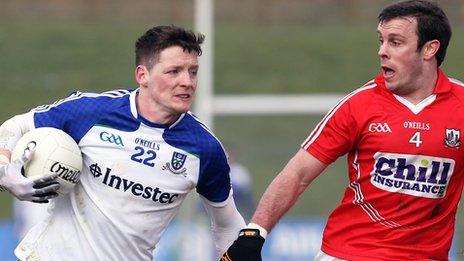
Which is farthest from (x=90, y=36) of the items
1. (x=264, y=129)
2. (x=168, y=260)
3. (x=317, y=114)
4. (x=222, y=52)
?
(x=168, y=260)

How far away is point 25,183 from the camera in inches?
210

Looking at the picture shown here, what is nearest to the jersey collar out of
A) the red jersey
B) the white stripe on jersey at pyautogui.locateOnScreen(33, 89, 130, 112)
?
the red jersey

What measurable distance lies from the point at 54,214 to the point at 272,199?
1124 millimetres

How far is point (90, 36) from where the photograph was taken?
63.0 feet

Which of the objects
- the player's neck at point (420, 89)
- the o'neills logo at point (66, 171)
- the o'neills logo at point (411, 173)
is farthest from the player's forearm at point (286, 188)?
the o'neills logo at point (66, 171)

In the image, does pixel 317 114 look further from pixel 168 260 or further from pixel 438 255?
pixel 438 255

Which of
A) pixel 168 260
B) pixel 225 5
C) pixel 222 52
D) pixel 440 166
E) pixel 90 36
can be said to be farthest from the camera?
pixel 90 36

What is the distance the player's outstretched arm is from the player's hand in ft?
3.02

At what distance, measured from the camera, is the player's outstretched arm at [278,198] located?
548 cm

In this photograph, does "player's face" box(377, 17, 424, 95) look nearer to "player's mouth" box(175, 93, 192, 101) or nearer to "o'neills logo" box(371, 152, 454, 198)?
"o'neills logo" box(371, 152, 454, 198)

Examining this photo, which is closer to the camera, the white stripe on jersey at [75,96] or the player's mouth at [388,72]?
the player's mouth at [388,72]

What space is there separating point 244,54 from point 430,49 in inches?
480

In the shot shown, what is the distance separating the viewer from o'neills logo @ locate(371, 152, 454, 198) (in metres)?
5.46

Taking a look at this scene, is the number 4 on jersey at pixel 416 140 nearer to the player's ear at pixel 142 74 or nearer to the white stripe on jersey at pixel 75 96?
the player's ear at pixel 142 74
